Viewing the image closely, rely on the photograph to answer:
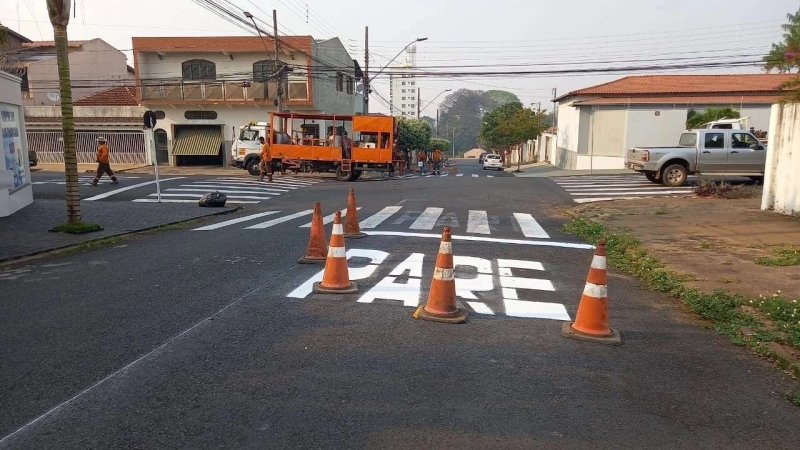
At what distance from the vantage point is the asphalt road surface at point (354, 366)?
3309 mm

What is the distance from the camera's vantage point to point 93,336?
488 cm

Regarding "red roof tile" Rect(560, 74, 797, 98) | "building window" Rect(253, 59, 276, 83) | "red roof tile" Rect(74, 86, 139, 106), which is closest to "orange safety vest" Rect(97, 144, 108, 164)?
"building window" Rect(253, 59, 276, 83)

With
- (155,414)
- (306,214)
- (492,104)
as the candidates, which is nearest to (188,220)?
(306,214)

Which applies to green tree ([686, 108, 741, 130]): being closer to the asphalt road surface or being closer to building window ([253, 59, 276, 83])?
building window ([253, 59, 276, 83])

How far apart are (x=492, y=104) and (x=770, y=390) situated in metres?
164

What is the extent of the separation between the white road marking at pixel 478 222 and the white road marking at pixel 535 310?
5.08 m

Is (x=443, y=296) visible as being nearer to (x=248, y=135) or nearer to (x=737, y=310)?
(x=737, y=310)

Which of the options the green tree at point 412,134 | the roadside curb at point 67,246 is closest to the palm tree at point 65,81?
the roadside curb at point 67,246

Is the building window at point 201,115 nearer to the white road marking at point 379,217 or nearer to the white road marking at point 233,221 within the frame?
the white road marking at point 233,221

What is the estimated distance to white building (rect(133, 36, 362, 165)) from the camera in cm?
3525

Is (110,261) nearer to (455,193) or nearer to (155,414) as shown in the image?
(155,414)

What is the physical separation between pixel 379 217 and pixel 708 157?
490 inches

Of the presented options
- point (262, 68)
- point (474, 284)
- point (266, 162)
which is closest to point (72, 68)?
point (262, 68)

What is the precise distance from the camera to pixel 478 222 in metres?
12.7
